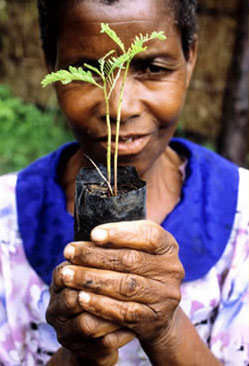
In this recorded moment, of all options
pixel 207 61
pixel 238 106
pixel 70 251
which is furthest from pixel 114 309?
pixel 207 61

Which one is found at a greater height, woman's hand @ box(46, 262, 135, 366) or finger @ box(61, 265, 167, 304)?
finger @ box(61, 265, 167, 304)

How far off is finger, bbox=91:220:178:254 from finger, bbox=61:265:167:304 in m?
0.07

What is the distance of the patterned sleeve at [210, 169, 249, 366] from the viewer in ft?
6.00

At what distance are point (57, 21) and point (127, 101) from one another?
1.28ft

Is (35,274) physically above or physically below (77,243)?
below

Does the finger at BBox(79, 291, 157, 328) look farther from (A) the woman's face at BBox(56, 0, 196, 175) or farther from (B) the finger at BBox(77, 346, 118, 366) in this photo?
(A) the woman's face at BBox(56, 0, 196, 175)

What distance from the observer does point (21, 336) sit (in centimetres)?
197

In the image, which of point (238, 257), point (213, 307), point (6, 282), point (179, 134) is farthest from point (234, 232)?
point (179, 134)

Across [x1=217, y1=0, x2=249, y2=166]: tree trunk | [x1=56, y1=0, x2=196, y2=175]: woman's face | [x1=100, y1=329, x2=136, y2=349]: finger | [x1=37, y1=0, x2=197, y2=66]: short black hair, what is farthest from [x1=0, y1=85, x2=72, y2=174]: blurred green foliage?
[x1=100, y1=329, x2=136, y2=349]: finger

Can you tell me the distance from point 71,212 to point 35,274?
0.94 ft

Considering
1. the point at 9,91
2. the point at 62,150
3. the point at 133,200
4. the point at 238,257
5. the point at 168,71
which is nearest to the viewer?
the point at 133,200

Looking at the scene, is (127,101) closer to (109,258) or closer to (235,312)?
(109,258)

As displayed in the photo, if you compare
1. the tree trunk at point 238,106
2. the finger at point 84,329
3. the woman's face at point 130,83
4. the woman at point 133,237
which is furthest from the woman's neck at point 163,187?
the tree trunk at point 238,106

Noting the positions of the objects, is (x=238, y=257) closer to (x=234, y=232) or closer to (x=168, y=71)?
(x=234, y=232)
